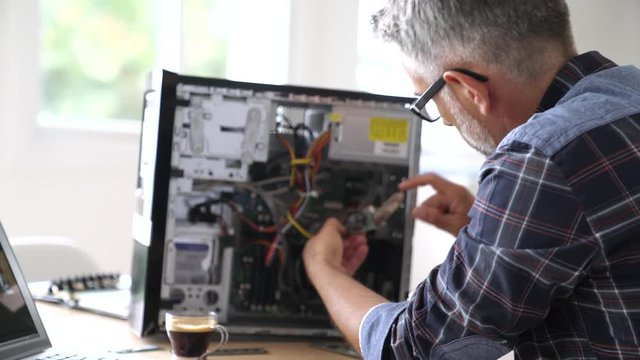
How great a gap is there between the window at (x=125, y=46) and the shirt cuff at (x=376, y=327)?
8.90ft

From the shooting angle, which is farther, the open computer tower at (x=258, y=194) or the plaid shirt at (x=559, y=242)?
the open computer tower at (x=258, y=194)

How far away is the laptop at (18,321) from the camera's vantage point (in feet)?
4.69

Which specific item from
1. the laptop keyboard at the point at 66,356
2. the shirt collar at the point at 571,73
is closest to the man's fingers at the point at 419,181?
the shirt collar at the point at 571,73

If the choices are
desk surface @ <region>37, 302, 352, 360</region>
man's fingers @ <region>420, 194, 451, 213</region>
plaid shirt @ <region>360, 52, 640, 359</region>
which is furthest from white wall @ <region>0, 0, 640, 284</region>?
plaid shirt @ <region>360, 52, 640, 359</region>

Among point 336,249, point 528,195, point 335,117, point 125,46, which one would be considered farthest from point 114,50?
point 528,195

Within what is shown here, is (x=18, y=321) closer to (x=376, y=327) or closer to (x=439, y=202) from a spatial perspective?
(x=376, y=327)

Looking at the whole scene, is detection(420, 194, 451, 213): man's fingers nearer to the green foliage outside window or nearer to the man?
the man

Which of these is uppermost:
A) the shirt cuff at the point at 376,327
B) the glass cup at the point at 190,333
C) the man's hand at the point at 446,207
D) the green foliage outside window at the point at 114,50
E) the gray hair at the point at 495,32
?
the green foliage outside window at the point at 114,50

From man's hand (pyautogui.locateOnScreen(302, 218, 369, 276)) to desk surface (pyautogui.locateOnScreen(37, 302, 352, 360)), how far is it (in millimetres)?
171

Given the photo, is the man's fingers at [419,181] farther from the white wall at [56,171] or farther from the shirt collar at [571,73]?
the white wall at [56,171]

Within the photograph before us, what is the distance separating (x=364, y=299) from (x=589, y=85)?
0.53 metres

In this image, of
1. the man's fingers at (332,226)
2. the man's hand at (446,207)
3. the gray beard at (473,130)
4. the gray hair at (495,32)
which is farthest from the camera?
the man's hand at (446,207)

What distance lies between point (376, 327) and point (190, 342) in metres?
0.35

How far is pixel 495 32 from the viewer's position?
1.17 meters
